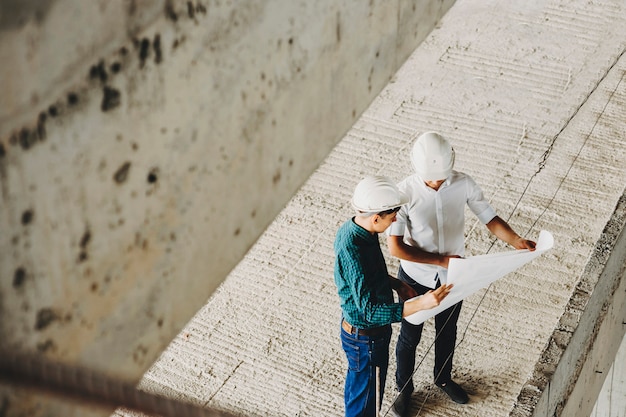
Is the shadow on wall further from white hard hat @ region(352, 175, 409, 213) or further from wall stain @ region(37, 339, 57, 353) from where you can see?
white hard hat @ region(352, 175, 409, 213)

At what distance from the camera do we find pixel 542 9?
8602 mm

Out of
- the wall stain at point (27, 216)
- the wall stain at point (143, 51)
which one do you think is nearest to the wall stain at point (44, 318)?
the wall stain at point (27, 216)

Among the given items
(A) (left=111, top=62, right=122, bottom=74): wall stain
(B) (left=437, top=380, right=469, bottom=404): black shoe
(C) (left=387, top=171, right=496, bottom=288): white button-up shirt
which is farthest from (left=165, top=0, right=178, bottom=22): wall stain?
(B) (left=437, top=380, right=469, bottom=404): black shoe

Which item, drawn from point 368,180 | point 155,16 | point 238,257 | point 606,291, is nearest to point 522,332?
point 606,291

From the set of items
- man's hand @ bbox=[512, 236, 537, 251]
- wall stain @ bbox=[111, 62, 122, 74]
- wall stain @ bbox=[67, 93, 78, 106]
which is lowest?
man's hand @ bbox=[512, 236, 537, 251]

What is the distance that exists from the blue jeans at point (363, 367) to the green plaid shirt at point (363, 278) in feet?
0.49

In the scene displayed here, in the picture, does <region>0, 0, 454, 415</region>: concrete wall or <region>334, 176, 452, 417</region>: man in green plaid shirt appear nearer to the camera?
<region>0, 0, 454, 415</region>: concrete wall

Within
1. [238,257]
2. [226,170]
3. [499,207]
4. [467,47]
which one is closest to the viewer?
[226,170]

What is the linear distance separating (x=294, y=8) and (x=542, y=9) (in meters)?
7.46

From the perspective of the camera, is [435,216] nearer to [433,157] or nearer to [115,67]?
[433,157]

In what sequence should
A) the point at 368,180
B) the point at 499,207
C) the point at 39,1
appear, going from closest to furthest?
the point at 39,1 → the point at 368,180 → the point at 499,207

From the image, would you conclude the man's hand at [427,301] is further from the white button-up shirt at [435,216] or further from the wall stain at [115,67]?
the wall stain at [115,67]

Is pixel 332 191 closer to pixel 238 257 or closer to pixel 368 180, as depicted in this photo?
pixel 368 180

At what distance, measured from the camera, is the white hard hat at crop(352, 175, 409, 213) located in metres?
3.44
